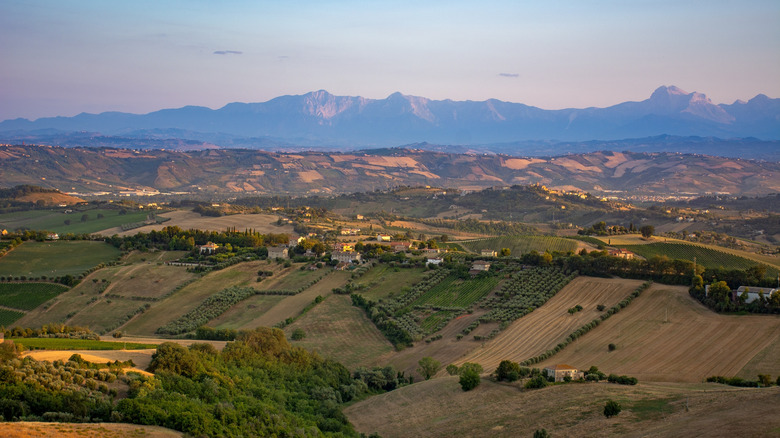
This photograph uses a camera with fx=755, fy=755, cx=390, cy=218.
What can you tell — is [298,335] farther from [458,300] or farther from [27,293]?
[27,293]

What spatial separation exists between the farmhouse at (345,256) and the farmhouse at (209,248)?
1331 centimetres

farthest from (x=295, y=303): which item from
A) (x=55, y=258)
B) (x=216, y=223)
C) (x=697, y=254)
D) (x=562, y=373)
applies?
(x=216, y=223)

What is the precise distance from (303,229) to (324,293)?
125ft

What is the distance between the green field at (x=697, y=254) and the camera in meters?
64.6

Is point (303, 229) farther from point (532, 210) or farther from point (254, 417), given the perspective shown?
point (254, 417)

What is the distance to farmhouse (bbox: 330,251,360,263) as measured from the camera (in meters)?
70.1

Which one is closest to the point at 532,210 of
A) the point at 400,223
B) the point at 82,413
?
the point at 400,223

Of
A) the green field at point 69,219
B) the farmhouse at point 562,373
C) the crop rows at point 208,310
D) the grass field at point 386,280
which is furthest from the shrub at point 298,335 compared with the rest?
the green field at point 69,219

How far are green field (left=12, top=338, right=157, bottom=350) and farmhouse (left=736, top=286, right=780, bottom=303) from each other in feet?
115

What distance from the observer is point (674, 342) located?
1642 inches

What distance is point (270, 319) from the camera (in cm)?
5491

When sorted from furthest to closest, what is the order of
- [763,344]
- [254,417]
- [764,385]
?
[763,344] < [764,385] < [254,417]

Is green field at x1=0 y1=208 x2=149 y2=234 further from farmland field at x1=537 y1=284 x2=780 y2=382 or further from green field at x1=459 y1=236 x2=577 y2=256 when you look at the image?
farmland field at x1=537 y1=284 x2=780 y2=382

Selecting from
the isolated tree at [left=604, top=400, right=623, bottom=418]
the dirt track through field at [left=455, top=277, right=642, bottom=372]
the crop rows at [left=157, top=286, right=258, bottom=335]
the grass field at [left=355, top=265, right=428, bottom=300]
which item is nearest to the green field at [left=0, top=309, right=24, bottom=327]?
the crop rows at [left=157, top=286, right=258, bottom=335]
